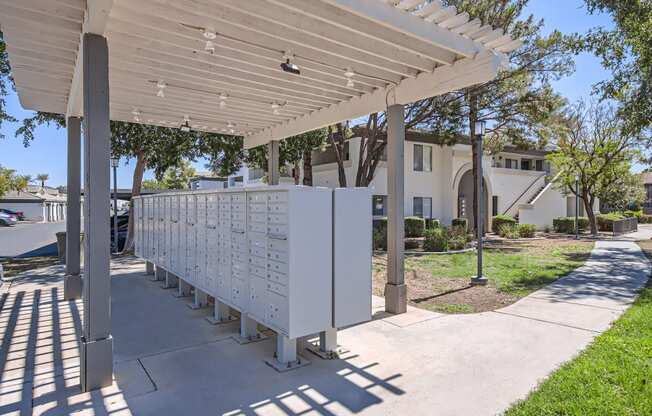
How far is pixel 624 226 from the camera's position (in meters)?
22.9

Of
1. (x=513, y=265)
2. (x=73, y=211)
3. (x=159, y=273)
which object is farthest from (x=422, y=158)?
(x=73, y=211)

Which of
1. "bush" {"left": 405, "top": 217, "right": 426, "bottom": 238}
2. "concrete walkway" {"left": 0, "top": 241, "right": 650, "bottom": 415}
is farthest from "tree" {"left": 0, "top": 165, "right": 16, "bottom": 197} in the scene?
"concrete walkway" {"left": 0, "top": 241, "right": 650, "bottom": 415}

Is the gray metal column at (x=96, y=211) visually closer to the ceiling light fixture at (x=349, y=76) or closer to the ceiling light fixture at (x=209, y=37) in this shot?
the ceiling light fixture at (x=209, y=37)

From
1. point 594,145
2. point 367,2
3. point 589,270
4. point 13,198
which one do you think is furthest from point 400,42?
point 13,198

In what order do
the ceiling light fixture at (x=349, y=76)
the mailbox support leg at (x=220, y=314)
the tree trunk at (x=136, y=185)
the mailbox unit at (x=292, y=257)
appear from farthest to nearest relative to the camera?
the tree trunk at (x=136, y=185) → the mailbox support leg at (x=220, y=314) → the ceiling light fixture at (x=349, y=76) → the mailbox unit at (x=292, y=257)

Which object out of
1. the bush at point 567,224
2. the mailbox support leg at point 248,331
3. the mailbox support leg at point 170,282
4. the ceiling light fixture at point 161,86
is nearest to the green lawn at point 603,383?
the mailbox support leg at point 248,331

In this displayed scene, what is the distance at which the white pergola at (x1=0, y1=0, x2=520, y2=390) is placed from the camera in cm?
363

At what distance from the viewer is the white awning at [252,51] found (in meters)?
3.77

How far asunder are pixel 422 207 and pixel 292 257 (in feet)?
57.9

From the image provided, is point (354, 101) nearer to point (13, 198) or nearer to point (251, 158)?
point (251, 158)

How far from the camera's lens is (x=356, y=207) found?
14.3 ft

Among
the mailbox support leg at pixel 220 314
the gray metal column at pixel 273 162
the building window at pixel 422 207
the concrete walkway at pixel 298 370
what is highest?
the gray metal column at pixel 273 162

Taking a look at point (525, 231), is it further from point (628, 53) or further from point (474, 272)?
point (474, 272)

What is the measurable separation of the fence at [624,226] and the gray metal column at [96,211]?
2534cm
